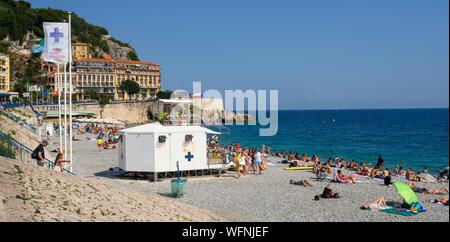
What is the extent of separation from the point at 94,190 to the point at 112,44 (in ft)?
440

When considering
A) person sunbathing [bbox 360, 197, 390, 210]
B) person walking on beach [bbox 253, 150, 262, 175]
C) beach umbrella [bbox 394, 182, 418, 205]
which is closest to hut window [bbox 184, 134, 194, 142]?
person walking on beach [bbox 253, 150, 262, 175]

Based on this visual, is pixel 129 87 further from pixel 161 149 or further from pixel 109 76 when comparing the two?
pixel 161 149

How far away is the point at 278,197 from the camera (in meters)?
16.3

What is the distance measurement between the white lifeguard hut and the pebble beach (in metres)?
0.65

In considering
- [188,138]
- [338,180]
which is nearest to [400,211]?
[338,180]

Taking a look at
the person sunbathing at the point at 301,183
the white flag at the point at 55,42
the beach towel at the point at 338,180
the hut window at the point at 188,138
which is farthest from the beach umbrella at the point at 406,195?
the white flag at the point at 55,42

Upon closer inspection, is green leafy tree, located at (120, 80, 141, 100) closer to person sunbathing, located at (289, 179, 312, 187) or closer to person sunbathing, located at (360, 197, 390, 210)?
person sunbathing, located at (289, 179, 312, 187)

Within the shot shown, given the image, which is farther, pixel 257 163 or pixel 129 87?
pixel 129 87

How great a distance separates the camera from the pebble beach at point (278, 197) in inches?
528

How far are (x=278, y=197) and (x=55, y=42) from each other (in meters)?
10.7

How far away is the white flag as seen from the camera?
17953 mm

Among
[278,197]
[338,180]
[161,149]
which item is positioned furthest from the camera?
[338,180]
